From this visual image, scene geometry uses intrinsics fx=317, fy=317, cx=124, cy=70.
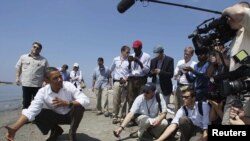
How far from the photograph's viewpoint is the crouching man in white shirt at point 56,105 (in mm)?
5258

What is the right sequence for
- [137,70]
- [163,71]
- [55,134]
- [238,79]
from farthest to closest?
[137,70]
[163,71]
[55,134]
[238,79]

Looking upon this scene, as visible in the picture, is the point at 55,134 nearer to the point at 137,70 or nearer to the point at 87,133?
Answer: the point at 87,133

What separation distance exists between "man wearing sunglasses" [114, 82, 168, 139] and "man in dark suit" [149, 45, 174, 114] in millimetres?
718

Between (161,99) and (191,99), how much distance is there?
90cm

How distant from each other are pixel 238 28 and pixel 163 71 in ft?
12.3

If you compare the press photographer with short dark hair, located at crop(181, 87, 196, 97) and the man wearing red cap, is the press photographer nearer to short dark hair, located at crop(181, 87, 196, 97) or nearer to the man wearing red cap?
short dark hair, located at crop(181, 87, 196, 97)

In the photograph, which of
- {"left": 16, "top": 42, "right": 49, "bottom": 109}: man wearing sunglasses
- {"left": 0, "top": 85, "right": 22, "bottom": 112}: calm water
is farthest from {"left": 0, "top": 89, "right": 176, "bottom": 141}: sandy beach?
{"left": 0, "top": 85, "right": 22, "bottom": 112}: calm water

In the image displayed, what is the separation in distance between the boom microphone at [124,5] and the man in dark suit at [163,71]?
2.91 meters

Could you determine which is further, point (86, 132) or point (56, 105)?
point (86, 132)

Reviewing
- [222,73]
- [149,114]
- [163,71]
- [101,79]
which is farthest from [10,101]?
[222,73]

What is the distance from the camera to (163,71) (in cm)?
687

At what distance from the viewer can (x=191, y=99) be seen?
18.1 feet

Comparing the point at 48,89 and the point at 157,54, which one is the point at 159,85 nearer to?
the point at 157,54

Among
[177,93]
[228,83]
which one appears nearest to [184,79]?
[177,93]
